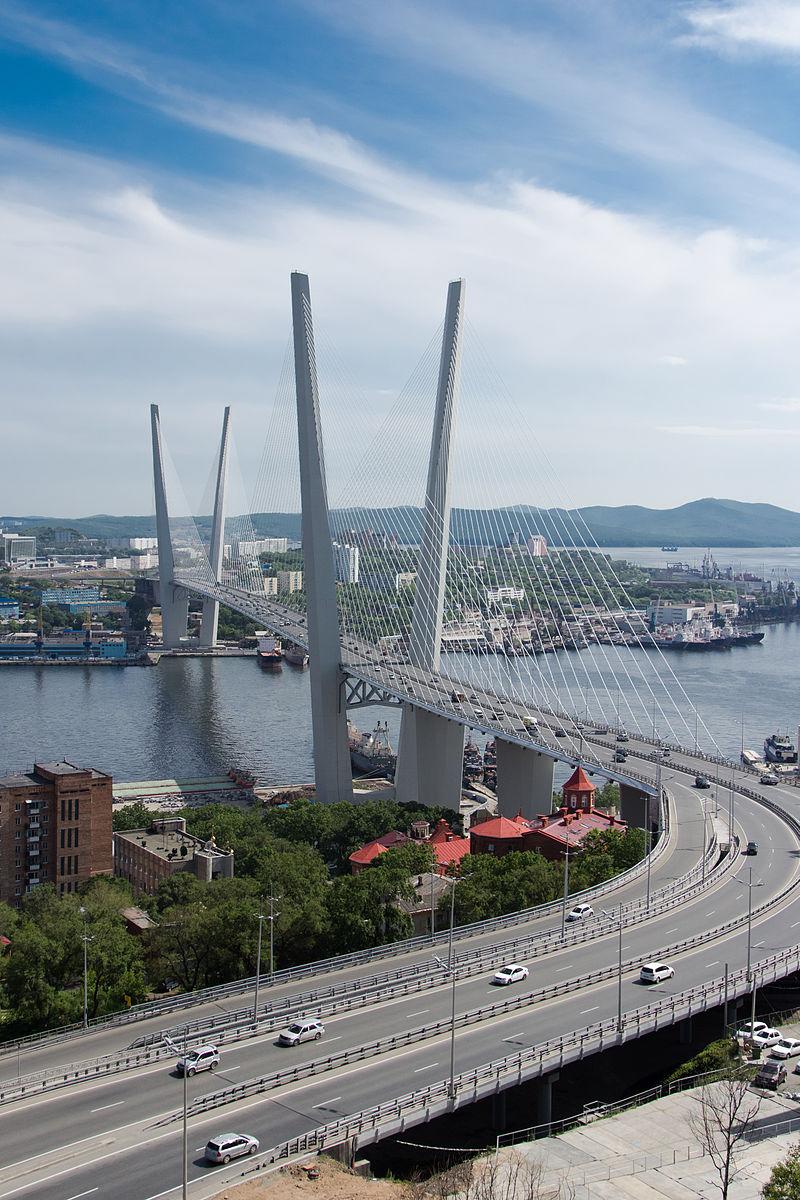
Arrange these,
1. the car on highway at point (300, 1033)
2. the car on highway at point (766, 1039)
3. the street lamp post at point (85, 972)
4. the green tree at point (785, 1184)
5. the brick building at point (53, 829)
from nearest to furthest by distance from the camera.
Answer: the green tree at point (785, 1184) → the car on highway at point (300, 1033) → the car on highway at point (766, 1039) → the street lamp post at point (85, 972) → the brick building at point (53, 829)

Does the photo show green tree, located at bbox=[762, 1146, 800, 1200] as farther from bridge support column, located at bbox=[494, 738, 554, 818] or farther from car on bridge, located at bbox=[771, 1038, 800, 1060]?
bridge support column, located at bbox=[494, 738, 554, 818]

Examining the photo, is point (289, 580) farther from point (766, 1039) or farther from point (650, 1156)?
point (650, 1156)

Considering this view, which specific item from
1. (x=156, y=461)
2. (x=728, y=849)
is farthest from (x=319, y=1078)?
(x=156, y=461)

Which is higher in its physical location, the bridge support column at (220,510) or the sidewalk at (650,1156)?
the bridge support column at (220,510)

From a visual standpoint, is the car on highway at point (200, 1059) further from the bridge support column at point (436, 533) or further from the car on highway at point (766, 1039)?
the bridge support column at point (436, 533)

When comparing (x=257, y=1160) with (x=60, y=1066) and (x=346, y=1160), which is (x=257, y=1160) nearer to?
(x=346, y=1160)

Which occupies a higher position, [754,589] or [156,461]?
[156,461]

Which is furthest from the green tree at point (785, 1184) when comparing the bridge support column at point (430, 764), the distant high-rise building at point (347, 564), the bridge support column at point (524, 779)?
the distant high-rise building at point (347, 564)
